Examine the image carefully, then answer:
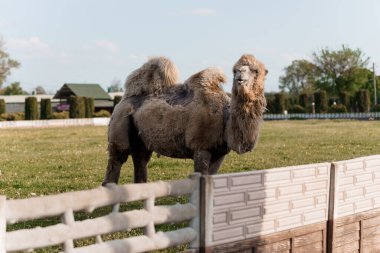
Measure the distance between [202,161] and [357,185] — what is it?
2.17m

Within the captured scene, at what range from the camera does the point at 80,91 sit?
87688 mm

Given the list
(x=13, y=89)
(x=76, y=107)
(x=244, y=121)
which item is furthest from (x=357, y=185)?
(x=13, y=89)

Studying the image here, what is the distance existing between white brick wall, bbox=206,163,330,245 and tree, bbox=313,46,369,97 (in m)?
89.8

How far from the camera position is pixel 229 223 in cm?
576

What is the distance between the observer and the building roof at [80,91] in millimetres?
86625

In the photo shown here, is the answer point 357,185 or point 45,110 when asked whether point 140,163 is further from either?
point 45,110

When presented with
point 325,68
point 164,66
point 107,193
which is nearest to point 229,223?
point 107,193

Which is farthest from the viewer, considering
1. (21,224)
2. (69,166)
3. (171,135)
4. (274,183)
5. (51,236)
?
(69,166)

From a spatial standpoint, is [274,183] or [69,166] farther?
[69,166]

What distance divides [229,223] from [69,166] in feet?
37.2

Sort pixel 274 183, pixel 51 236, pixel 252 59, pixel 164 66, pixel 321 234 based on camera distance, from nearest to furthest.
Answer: pixel 51 236
pixel 274 183
pixel 321 234
pixel 252 59
pixel 164 66

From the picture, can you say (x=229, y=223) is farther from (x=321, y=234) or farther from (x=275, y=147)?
(x=275, y=147)

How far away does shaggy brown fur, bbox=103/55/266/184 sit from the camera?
8055 mm

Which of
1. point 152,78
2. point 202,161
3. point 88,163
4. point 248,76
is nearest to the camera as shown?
point 248,76
